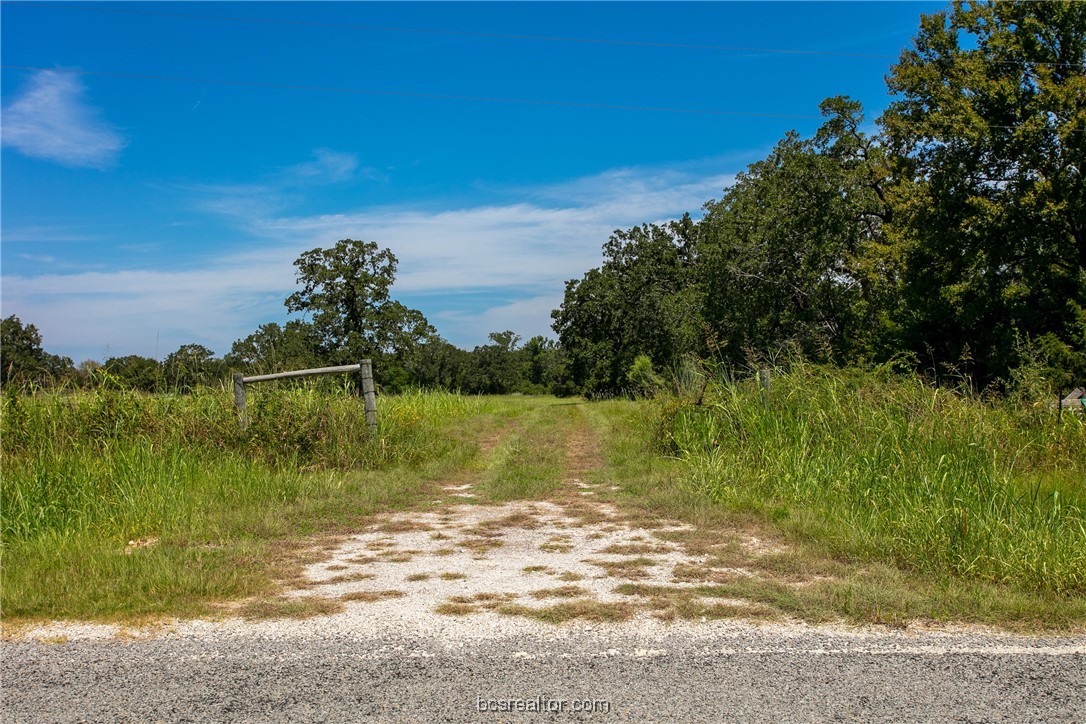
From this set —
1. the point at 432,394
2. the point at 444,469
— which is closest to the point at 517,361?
the point at 432,394

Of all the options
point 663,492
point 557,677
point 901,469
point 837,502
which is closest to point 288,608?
point 557,677

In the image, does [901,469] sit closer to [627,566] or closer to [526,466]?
[627,566]

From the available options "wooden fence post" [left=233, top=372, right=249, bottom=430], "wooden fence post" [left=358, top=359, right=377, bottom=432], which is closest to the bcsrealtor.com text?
"wooden fence post" [left=233, top=372, right=249, bottom=430]

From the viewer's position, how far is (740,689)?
315 centimetres

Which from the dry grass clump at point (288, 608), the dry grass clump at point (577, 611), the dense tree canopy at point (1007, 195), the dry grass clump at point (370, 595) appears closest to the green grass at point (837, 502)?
the dry grass clump at point (577, 611)

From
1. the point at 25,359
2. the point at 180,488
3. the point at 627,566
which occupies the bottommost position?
the point at 627,566

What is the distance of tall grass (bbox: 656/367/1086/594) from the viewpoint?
15.9 ft

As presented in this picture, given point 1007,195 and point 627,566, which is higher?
point 1007,195

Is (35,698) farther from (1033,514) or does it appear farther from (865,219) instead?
(865,219)

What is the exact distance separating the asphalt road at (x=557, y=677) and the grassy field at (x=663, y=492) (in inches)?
17.9

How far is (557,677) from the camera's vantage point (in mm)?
3264

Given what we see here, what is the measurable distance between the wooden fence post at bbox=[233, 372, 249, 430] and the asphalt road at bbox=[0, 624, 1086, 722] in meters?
5.63

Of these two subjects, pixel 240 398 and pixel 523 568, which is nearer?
pixel 523 568

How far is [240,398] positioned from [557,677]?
7571mm
